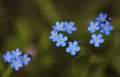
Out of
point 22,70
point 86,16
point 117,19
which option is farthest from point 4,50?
point 117,19

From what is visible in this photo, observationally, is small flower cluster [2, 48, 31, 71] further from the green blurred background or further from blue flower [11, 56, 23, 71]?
the green blurred background

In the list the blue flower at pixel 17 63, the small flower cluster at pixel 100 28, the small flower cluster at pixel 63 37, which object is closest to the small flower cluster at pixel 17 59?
the blue flower at pixel 17 63

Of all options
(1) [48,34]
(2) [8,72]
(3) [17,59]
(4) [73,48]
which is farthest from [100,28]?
(1) [48,34]

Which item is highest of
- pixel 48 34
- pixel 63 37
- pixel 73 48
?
pixel 48 34

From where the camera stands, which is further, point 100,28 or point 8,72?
point 8,72

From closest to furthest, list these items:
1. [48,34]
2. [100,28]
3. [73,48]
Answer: [73,48], [100,28], [48,34]

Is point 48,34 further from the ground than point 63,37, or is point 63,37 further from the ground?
point 48,34

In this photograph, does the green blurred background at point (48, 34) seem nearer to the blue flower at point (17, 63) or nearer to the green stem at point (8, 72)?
the green stem at point (8, 72)

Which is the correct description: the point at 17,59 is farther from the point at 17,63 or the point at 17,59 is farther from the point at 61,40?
the point at 61,40

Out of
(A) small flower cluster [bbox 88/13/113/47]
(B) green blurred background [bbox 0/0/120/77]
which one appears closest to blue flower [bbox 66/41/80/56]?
(A) small flower cluster [bbox 88/13/113/47]

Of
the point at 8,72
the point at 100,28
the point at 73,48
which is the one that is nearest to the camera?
the point at 73,48
